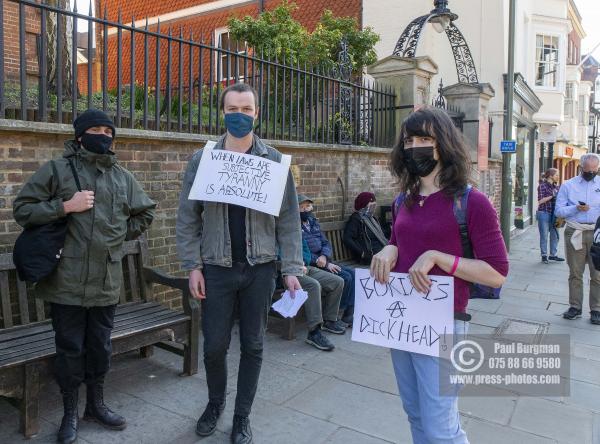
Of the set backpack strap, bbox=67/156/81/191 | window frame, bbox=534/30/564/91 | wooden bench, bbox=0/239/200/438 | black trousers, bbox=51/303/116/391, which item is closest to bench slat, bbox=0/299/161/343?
wooden bench, bbox=0/239/200/438

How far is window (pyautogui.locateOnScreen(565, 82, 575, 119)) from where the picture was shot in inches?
1096

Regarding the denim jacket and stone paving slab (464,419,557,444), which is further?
stone paving slab (464,419,557,444)

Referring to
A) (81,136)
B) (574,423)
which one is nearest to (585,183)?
(574,423)

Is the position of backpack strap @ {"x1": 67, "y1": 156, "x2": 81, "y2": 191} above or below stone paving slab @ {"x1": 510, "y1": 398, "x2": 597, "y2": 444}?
above

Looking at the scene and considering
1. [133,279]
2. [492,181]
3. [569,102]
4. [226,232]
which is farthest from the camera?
[569,102]

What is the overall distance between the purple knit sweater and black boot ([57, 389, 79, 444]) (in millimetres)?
2140

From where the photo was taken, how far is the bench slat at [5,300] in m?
3.50

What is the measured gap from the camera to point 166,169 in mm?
4879

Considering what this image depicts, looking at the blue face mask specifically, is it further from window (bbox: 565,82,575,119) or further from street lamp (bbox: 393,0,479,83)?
window (bbox: 565,82,575,119)

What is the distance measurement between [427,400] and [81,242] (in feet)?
6.70

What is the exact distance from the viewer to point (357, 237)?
6500mm

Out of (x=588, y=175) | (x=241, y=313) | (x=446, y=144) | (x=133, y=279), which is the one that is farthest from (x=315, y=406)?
(x=588, y=175)

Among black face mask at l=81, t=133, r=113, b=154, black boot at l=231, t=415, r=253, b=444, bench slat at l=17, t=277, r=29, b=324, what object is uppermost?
black face mask at l=81, t=133, r=113, b=154

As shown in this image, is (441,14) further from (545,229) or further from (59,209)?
(59,209)
